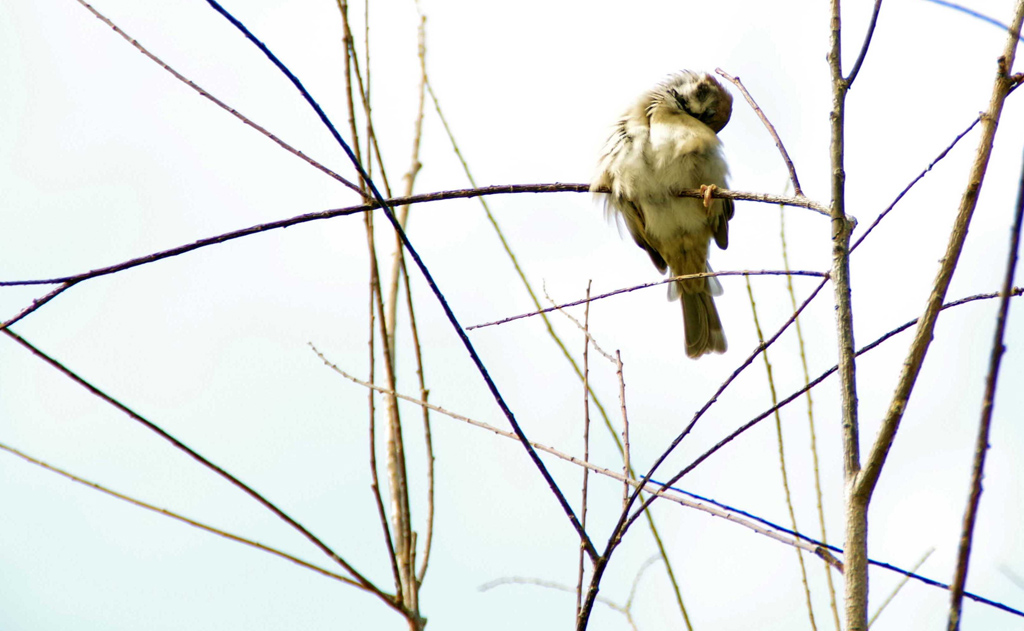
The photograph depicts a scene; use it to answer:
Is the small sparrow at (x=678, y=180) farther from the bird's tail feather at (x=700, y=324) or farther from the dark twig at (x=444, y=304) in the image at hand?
the dark twig at (x=444, y=304)

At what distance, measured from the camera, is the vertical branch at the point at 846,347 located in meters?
1.26

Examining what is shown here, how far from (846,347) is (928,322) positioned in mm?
133

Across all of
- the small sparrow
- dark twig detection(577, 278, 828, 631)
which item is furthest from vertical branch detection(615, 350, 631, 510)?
the small sparrow

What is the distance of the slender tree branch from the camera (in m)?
1.33

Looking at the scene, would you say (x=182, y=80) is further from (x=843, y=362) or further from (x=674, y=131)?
(x=674, y=131)

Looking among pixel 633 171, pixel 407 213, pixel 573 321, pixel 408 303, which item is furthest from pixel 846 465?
pixel 633 171

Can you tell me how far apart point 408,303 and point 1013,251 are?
1.62 meters

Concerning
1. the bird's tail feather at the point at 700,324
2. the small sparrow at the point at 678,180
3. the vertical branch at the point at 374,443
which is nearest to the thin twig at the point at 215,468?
the vertical branch at the point at 374,443

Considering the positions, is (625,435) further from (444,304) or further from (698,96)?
(698,96)

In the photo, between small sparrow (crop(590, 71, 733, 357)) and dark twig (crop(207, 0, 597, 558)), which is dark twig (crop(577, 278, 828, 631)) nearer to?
dark twig (crop(207, 0, 597, 558))

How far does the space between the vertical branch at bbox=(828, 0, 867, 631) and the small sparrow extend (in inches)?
79.7

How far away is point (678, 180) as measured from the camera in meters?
4.00

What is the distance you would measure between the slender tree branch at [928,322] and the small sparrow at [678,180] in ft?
7.54

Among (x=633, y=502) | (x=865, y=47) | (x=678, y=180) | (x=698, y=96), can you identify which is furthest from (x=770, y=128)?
(x=698, y=96)
